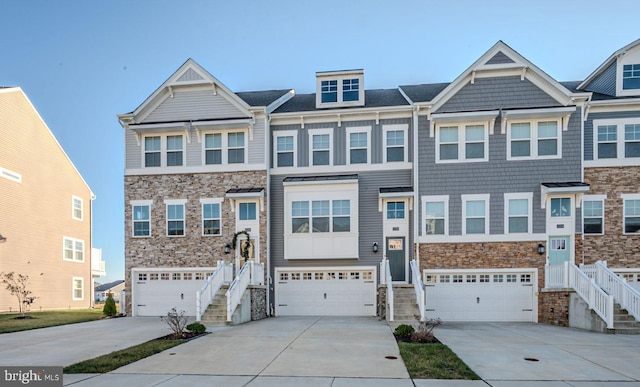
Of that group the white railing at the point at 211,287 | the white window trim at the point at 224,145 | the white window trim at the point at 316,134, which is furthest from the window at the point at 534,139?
the white railing at the point at 211,287

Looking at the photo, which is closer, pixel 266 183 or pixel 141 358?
pixel 141 358

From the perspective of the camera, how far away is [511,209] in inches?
662

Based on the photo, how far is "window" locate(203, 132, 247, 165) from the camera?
1838 cm

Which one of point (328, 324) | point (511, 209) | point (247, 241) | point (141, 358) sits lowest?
point (328, 324)

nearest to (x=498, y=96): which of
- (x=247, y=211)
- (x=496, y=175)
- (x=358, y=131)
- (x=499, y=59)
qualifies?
(x=499, y=59)

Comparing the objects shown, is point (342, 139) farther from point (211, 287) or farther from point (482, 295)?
point (482, 295)

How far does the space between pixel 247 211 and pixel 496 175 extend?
406 inches

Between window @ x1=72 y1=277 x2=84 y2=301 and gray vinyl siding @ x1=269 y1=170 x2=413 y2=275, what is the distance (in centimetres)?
1745

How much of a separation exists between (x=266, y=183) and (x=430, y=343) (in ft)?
32.4

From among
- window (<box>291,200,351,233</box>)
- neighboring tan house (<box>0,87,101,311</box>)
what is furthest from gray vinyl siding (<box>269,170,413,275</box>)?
neighboring tan house (<box>0,87,101,311</box>)

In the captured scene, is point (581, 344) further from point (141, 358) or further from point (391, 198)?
point (141, 358)

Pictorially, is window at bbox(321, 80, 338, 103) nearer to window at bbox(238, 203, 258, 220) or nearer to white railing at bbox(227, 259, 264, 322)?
window at bbox(238, 203, 258, 220)

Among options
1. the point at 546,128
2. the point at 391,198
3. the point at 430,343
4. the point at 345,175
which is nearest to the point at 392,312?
the point at 430,343

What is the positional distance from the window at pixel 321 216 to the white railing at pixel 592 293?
27.4ft
